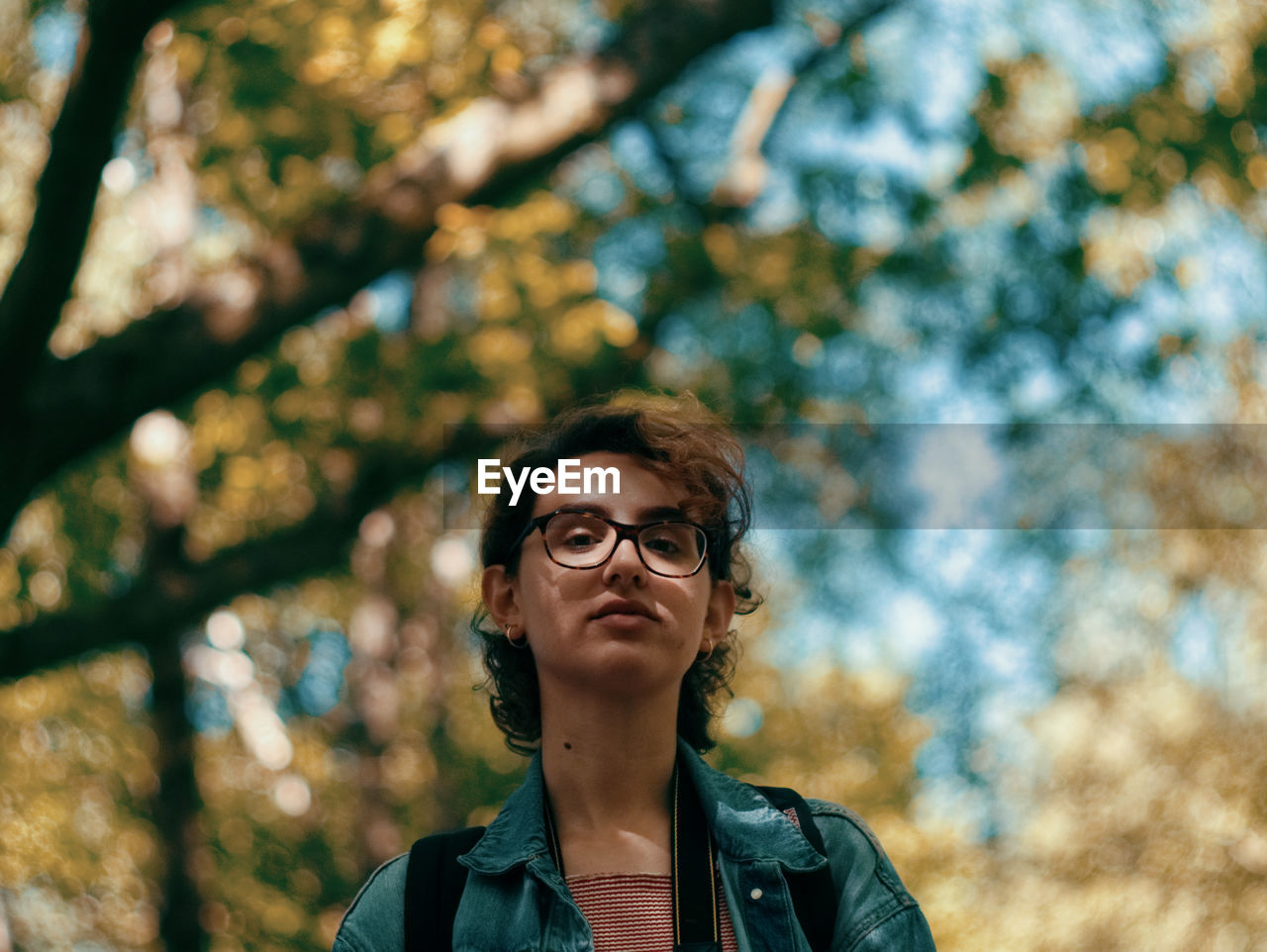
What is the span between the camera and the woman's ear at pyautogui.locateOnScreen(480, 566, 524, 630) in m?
2.30

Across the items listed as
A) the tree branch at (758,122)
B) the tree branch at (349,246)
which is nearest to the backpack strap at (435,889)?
the tree branch at (349,246)

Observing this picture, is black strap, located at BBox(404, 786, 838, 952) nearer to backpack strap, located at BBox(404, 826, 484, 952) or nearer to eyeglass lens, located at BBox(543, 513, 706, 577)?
backpack strap, located at BBox(404, 826, 484, 952)

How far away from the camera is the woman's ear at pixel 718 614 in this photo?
91.2 inches

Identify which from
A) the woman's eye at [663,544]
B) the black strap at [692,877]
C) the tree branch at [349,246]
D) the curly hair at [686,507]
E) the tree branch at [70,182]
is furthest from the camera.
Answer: the tree branch at [349,246]

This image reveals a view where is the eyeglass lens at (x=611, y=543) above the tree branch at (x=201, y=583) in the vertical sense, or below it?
above

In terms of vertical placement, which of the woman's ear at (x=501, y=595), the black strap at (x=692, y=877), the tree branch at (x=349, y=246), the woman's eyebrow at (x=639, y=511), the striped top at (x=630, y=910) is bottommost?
the tree branch at (x=349, y=246)

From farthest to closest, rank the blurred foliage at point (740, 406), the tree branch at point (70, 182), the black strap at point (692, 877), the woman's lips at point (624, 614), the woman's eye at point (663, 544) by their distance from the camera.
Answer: the blurred foliage at point (740, 406)
the tree branch at point (70, 182)
the woman's eye at point (663, 544)
the woman's lips at point (624, 614)
the black strap at point (692, 877)

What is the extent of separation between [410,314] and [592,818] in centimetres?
802

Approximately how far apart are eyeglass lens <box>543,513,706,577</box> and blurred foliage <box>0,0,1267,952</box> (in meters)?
3.15

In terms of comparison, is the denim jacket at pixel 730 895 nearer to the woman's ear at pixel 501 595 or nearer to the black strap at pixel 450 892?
the black strap at pixel 450 892

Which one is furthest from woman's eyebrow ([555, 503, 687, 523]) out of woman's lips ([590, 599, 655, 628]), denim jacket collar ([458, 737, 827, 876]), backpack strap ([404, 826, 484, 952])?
backpack strap ([404, 826, 484, 952])

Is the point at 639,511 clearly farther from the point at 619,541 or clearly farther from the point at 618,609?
the point at 618,609

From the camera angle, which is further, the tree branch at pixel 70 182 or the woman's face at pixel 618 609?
the tree branch at pixel 70 182

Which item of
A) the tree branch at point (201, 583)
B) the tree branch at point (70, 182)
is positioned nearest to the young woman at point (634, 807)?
the tree branch at point (70, 182)
